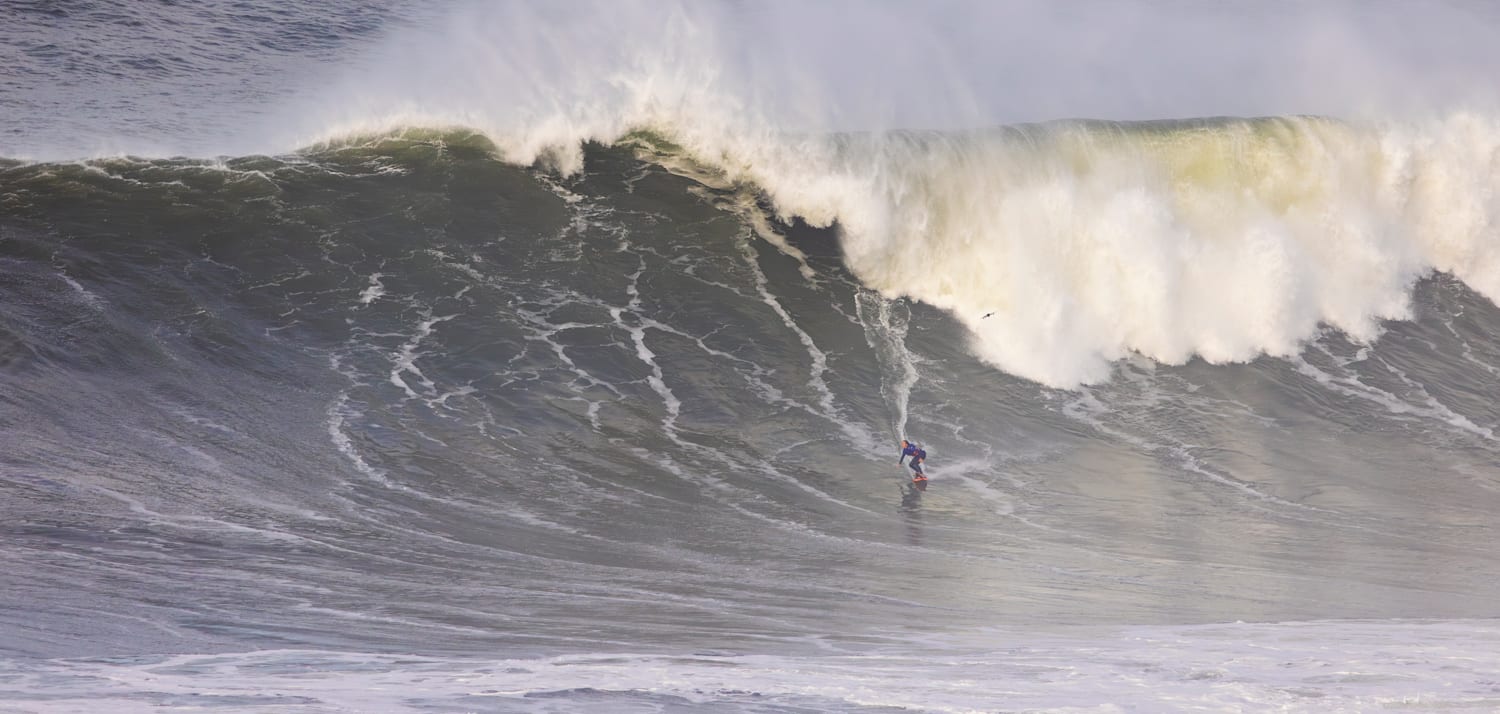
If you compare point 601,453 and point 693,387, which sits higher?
point 693,387

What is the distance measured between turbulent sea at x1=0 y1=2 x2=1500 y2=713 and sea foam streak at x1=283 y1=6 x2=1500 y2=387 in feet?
0.23

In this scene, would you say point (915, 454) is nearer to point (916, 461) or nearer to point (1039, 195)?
point (916, 461)

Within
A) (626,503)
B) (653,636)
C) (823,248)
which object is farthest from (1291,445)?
(653,636)

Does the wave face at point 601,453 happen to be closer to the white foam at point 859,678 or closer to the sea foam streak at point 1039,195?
the white foam at point 859,678

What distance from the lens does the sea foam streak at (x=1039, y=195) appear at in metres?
17.2

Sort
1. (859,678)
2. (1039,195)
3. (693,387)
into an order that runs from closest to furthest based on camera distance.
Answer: (859,678), (693,387), (1039,195)

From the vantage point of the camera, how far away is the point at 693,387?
13.7 meters

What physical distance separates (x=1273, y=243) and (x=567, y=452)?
37.5 ft

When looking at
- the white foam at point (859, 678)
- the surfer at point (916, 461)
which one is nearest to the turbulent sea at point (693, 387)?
the white foam at point (859, 678)

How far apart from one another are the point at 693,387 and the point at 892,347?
307 centimetres

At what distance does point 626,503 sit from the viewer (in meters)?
10.8

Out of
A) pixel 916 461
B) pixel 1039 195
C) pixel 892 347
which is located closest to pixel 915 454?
pixel 916 461

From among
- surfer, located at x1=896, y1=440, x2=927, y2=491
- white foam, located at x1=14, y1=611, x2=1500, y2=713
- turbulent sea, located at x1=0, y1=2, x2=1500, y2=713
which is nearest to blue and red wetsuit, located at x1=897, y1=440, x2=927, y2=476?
surfer, located at x1=896, y1=440, x2=927, y2=491

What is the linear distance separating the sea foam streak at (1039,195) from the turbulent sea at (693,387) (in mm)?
70
